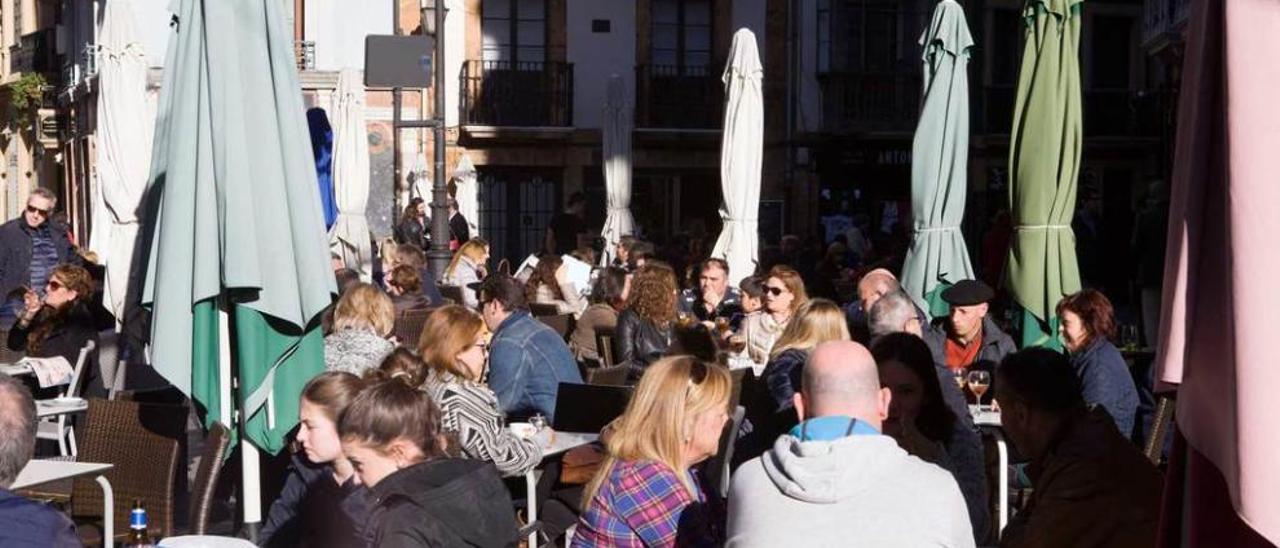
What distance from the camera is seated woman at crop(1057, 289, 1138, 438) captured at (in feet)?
27.7

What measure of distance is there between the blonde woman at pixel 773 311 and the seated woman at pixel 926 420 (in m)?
3.94

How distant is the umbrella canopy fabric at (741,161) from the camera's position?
17.1 metres

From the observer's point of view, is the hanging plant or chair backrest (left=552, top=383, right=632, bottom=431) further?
the hanging plant

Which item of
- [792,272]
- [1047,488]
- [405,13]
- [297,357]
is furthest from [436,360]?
[405,13]

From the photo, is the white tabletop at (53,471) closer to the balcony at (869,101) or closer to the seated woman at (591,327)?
the seated woman at (591,327)

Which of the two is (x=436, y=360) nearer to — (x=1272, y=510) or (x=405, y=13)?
(x=1272, y=510)

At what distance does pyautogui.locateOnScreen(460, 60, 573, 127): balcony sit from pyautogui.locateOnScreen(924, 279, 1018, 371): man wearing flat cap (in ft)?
79.5

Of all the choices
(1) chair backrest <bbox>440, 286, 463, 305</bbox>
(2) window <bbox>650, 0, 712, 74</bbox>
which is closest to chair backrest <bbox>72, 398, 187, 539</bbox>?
(1) chair backrest <bbox>440, 286, 463, 305</bbox>

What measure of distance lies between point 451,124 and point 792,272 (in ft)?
76.9

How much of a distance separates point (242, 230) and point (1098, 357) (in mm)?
3998

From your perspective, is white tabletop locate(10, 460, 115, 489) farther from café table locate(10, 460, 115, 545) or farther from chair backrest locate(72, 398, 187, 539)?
chair backrest locate(72, 398, 187, 539)

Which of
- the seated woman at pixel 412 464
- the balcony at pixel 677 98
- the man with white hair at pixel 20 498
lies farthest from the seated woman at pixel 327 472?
the balcony at pixel 677 98

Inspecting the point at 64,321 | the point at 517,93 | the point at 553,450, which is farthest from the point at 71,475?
the point at 517,93

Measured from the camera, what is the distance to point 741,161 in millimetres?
17703
